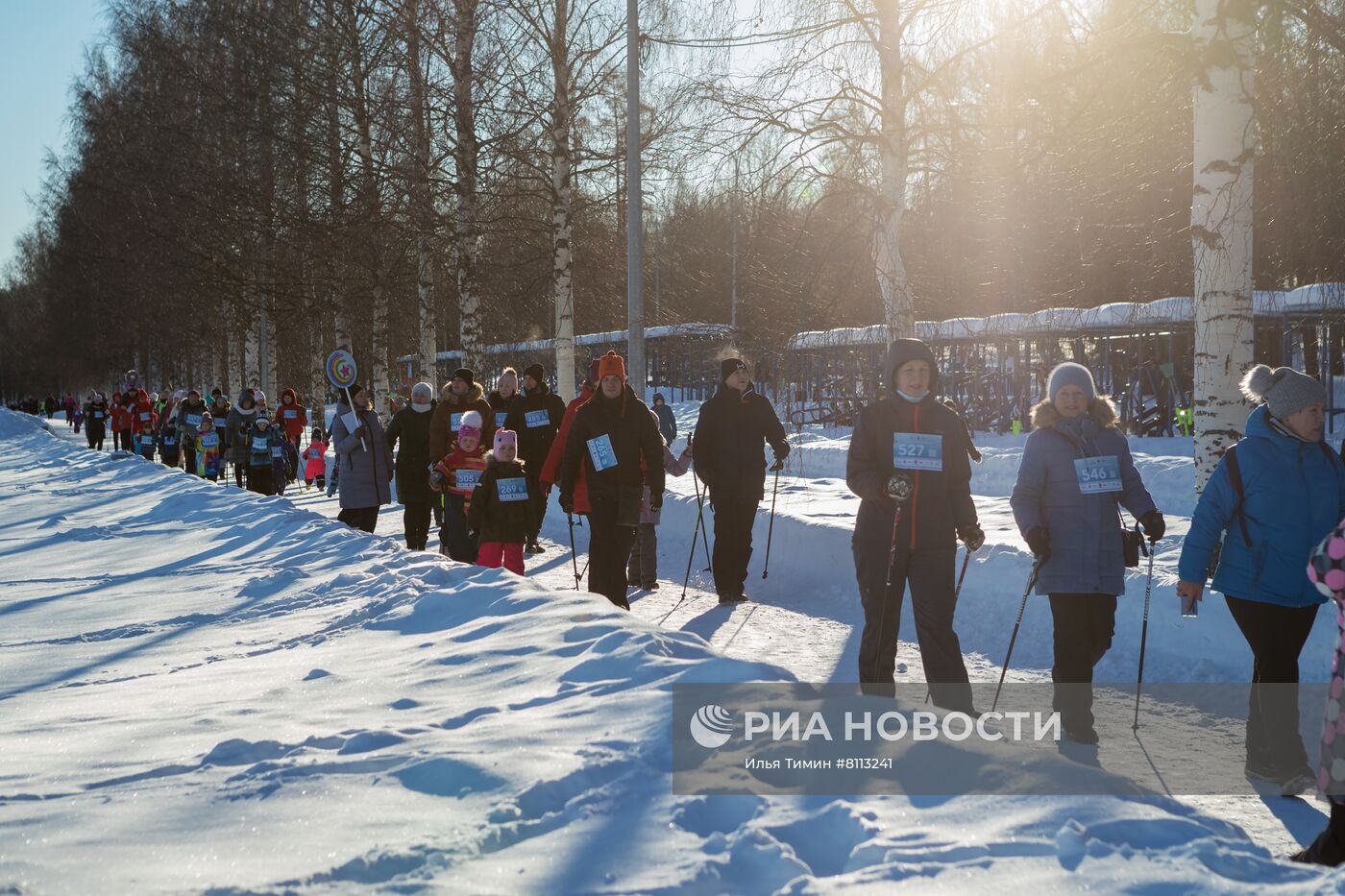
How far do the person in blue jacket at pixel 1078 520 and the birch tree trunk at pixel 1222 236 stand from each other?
325 cm

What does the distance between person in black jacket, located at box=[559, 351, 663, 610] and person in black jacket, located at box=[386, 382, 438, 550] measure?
3.76m

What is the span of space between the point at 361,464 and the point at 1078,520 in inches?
330

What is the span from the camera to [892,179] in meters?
12.7

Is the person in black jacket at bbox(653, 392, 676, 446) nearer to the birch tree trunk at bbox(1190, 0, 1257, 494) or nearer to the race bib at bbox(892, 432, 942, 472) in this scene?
the birch tree trunk at bbox(1190, 0, 1257, 494)

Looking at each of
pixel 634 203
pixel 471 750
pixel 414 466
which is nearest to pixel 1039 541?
pixel 471 750

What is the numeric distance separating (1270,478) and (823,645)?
135 inches

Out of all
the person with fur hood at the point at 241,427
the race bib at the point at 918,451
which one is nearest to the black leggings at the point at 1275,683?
the race bib at the point at 918,451

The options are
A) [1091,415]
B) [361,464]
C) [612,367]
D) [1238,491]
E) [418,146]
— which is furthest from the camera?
[418,146]

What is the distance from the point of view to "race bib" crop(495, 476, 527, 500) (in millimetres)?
9016

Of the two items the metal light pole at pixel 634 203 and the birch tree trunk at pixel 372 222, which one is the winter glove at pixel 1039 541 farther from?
the birch tree trunk at pixel 372 222

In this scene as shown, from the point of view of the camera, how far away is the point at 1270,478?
524 cm

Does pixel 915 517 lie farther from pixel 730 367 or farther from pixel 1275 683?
pixel 730 367

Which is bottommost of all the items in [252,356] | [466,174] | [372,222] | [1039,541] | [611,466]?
[1039,541]

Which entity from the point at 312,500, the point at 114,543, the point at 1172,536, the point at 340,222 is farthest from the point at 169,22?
the point at 1172,536
